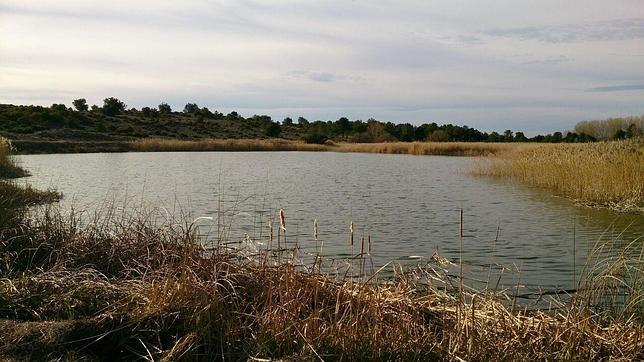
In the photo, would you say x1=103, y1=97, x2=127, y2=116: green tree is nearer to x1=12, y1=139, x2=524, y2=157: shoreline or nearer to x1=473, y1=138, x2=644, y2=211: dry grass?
x1=12, y1=139, x2=524, y2=157: shoreline

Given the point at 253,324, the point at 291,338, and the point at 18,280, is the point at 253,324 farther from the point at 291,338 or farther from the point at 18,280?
the point at 18,280

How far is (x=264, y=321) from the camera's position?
4.44 meters

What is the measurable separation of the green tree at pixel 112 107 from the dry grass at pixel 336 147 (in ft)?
64.5

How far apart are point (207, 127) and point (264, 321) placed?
6823 centimetres

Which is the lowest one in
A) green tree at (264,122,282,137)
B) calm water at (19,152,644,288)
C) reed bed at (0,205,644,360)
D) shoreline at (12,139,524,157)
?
calm water at (19,152,644,288)

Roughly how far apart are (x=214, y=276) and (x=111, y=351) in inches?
46.3

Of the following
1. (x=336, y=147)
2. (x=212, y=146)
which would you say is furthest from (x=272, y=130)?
(x=212, y=146)

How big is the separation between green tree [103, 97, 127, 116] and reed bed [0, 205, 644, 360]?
67741 mm

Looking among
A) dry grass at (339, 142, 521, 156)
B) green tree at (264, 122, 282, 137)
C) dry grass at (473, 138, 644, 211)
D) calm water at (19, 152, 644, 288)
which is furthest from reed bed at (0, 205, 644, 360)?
green tree at (264, 122, 282, 137)

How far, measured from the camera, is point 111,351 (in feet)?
13.9

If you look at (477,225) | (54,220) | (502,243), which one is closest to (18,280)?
(54,220)

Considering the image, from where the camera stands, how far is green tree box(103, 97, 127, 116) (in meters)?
69.4

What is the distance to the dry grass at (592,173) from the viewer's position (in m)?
15.0

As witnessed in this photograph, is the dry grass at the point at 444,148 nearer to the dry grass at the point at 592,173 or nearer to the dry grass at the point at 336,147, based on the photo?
the dry grass at the point at 336,147
